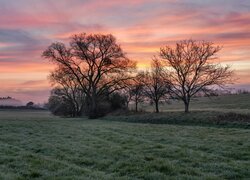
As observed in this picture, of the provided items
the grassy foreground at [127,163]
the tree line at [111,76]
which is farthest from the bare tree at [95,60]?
the grassy foreground at [127,163]

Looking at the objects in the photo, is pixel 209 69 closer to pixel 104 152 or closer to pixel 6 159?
pixel 104 152

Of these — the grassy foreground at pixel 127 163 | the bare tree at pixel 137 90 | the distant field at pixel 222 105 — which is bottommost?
the grassy foreground at pixel 127 163

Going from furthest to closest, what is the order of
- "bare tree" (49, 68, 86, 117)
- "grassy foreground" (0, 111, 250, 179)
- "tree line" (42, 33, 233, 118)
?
"bare tree" (49, 68, 86, 117) < "tree line" (42, 33, 233, 118) < "grassy foreground" (0, 111, 250, 179)

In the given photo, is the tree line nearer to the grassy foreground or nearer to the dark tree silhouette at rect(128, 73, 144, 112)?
the dark tree silhouette at rect(128, 73, 144, 112)

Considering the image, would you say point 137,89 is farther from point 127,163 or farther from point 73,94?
point 127,163

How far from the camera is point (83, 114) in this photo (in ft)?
304

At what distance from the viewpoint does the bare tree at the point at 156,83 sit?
61381mm

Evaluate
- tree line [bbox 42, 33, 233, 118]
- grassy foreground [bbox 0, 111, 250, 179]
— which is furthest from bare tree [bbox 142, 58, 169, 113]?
grassy foreground [bbox 0, 111, 250, 179]

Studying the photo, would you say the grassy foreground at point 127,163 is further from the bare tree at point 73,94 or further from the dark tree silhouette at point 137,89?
the bare tree at point 73,94

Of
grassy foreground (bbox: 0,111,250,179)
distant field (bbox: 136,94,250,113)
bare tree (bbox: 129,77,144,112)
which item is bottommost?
grassy foreground (bbox: 0,111,250,179)

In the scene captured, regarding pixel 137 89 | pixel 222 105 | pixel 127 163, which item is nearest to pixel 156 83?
pixel 137 89

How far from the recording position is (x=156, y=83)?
2596 inches

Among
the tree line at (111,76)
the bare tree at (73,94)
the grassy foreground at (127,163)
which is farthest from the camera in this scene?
the bare tree at (73,94)

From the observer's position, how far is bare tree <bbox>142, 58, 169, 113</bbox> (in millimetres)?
61381
